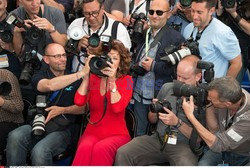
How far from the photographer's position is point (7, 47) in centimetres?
476

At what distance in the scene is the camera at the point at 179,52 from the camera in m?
4.20

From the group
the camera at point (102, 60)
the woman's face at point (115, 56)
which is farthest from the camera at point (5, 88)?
the woman's face at point (115, 56)

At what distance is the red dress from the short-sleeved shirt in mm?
743

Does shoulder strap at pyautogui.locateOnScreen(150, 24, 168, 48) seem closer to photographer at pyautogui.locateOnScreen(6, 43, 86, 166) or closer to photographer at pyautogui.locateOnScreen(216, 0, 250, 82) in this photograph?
photographer at pyautogui.locateOnScreen(216, 0, 250, 82)

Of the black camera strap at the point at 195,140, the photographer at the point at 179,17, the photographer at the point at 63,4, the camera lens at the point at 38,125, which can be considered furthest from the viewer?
the photographer at the point at 63,4

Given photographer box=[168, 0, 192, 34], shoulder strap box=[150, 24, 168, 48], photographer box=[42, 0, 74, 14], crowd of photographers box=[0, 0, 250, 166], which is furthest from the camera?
photographer box=[42, 0, 74, 14]

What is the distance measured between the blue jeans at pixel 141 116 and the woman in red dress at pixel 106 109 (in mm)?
367

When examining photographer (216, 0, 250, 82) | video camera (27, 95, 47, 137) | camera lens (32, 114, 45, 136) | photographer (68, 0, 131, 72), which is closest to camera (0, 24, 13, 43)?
photographer (68, 0, 131, 72)

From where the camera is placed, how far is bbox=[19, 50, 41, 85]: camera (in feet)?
14.4

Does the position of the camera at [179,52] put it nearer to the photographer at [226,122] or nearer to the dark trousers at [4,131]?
the photographer at [226,122]

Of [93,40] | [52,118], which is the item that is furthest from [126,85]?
[52,118]

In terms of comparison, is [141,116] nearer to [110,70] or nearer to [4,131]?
[110,70]

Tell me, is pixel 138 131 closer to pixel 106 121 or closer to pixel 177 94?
pixel 106 121

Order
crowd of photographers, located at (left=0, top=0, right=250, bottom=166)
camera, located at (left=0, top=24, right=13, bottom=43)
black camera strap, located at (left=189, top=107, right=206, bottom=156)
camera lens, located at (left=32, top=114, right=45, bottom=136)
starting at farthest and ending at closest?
camera, located at (left=0, top=24, right=13, bottom=43) < camera lens, located at (left=32, top=114, right=45, bottom=136) < black camera strap, located at (left=189, top=107, right=206, bottom=156) < crowd of photographers, located at (left=0, top=0, right=250, bottom=166)
